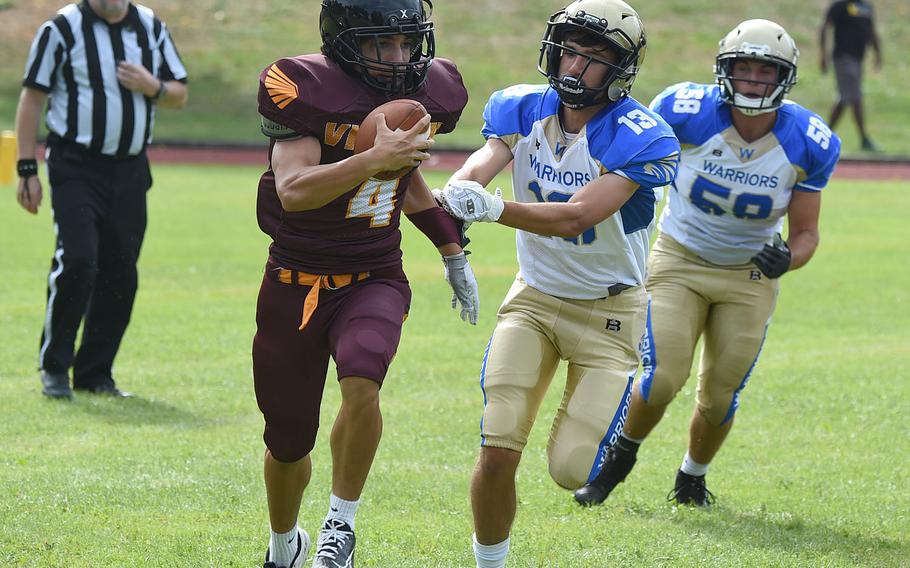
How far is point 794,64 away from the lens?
5422 millimetres

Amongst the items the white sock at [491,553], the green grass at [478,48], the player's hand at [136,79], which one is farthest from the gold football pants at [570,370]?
the green grass at [478,48]

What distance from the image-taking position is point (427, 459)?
19.8 feet

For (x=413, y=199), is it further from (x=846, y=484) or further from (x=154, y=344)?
(x=154, y=344)

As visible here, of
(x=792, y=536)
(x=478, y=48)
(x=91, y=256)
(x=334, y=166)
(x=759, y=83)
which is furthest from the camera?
(x=478, y=48)

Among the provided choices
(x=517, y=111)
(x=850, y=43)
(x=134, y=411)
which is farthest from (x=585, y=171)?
(x=850, y=43)

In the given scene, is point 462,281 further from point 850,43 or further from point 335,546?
point 850,43

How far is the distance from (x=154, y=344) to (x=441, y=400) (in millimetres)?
2242

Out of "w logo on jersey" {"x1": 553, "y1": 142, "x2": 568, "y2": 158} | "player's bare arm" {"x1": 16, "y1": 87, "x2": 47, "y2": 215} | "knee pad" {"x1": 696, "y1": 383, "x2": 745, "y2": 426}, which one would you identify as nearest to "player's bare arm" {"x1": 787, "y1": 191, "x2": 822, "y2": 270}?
"knee pad" {"x1": 696, "y1": 383, "x2": 745, "y2": 426}

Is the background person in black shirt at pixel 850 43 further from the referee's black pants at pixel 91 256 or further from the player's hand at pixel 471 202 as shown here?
the player's hand at pixel 471 202

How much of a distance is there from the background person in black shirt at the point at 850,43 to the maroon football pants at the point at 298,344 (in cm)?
1533

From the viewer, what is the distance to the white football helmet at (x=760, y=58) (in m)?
5.37

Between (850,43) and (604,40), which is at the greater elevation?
(604,40)

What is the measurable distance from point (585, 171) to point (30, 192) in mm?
3698

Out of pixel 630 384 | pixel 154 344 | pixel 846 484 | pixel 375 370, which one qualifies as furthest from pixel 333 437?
pixel 154 344
